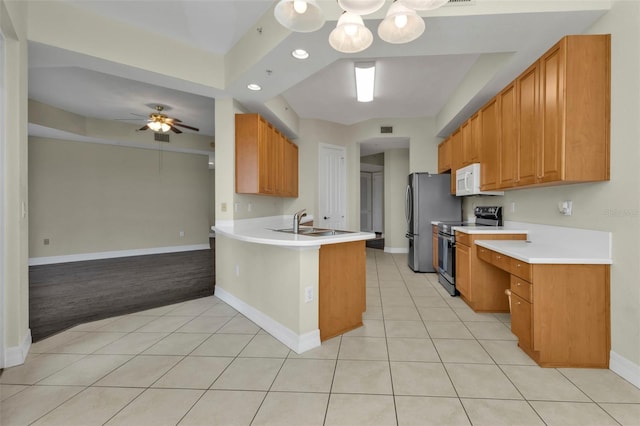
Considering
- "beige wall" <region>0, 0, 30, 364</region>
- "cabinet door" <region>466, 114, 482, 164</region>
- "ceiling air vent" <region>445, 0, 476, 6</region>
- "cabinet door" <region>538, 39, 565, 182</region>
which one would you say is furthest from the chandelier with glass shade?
"cabinet door" <region>466, 114, 482, 164</region>

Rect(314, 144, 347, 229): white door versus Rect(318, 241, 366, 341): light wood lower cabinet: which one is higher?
Rect(314, 144, 347, 229): white door

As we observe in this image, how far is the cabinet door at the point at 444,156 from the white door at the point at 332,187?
1.89 m

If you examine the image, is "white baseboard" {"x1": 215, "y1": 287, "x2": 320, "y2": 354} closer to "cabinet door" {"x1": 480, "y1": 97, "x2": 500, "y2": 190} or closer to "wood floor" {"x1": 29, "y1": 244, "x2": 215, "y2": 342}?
"wood floor" {"x1": 29, "y1": 244, "x2": 215, "y2": 342}

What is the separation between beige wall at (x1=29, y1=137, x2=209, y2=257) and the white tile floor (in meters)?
4.02

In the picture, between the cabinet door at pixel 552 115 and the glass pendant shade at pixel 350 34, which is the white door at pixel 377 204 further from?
the glass pendant shade at pixel 350 34

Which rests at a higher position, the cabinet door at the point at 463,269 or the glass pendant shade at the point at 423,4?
the glass pendant shade at the point at 423,4

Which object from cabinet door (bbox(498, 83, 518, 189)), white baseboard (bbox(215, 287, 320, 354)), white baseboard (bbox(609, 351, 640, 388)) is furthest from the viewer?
cabinet door (bbox(498, 83, 518, 189))

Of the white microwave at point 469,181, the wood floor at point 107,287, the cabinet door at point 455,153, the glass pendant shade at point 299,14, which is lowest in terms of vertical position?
the wood floor at point 107,287

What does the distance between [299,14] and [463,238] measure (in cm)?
292

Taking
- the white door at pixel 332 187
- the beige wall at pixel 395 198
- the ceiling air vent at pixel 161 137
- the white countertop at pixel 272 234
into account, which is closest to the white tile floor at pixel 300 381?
the white countertop at pixel 272 234

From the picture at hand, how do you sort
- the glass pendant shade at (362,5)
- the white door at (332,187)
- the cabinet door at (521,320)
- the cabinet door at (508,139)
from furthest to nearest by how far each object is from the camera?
the white door at (332,187) → the cabinet door at (508,139) → the cabinet door at (521,320) → the glass pendant shade at (362,5)

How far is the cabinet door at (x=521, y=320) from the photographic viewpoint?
2.05 metres

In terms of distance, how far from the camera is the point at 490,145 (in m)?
3.16

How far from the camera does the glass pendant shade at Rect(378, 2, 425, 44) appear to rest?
1615 millimetres
